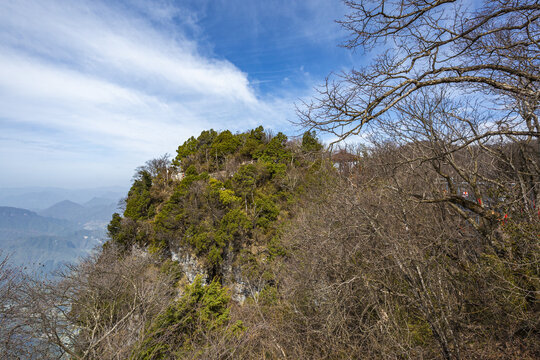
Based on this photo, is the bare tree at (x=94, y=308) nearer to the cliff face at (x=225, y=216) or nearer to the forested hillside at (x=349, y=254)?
the forested hillside at (x=349, y=254)

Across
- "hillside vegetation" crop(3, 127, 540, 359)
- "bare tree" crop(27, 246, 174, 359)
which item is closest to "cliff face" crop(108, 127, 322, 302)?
"hillside vegetation" crop(3, 127, 540, 359)

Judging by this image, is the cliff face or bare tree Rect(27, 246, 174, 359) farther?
the cliff face

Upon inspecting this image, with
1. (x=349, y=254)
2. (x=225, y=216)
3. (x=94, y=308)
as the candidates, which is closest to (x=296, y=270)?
(x=349, y=254)

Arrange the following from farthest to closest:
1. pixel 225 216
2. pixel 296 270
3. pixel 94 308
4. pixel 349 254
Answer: pixel 225 216 < pixel 94 308 < pixel 296 270 < pixel 349 254

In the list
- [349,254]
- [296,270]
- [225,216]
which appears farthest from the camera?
[225,216]

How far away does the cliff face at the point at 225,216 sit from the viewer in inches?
557

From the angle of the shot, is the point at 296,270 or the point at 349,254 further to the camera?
the point at 296,270

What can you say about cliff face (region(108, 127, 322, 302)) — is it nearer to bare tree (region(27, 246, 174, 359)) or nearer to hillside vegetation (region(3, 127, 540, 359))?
hillside vegetation (region(3, 127, 540, 359))

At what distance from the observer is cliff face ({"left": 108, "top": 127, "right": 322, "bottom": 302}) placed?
557 inches

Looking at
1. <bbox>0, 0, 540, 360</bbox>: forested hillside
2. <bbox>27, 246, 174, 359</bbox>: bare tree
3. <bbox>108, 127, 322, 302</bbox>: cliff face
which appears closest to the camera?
<bbox>0, 0, 540, 360</bbox>: forested hillside

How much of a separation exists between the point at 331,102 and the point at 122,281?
1332cm

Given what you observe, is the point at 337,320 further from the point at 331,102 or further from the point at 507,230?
the point at 331,102

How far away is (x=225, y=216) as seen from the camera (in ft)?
48.6

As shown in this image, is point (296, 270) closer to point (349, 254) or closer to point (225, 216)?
point (349, 254)
